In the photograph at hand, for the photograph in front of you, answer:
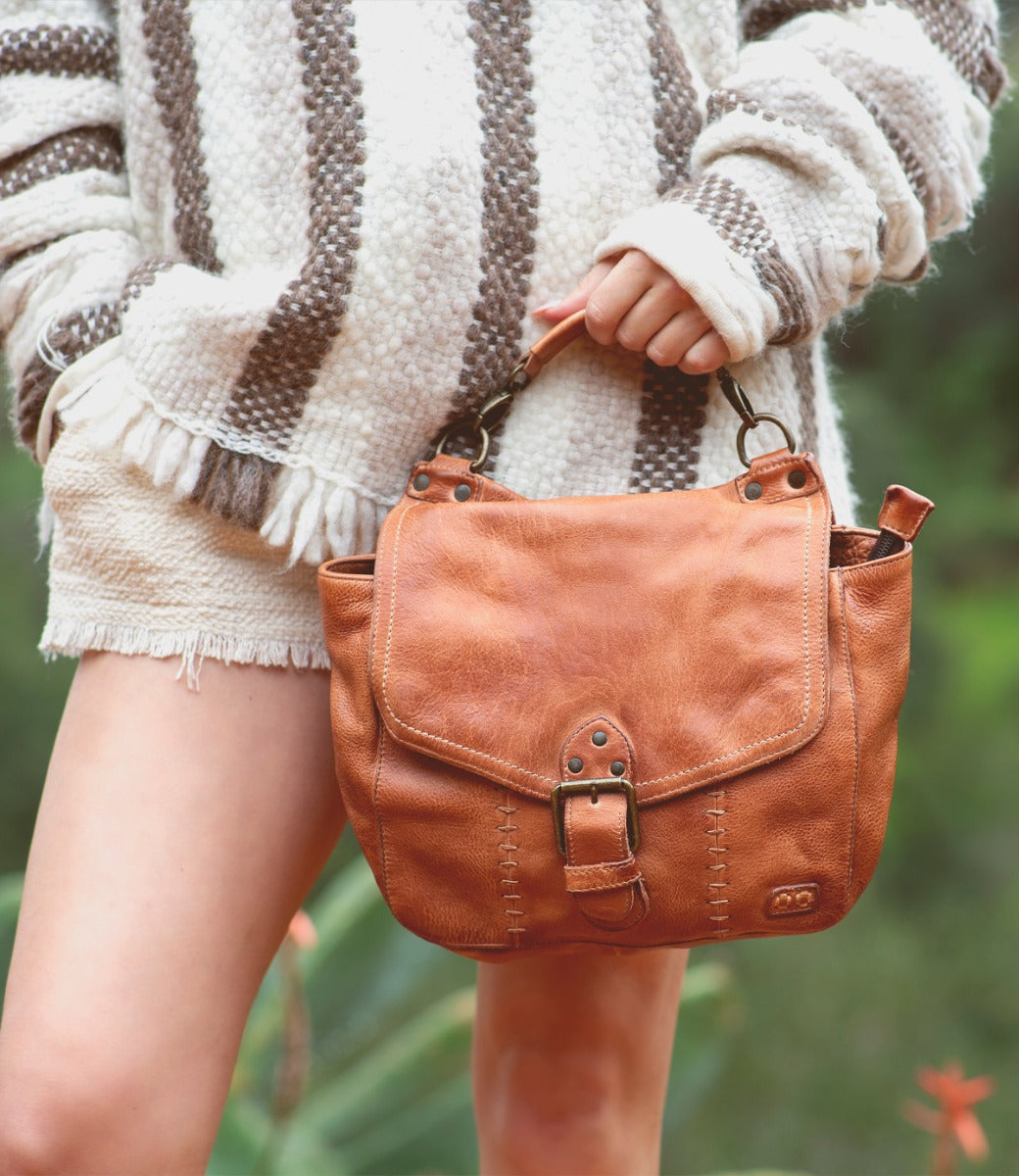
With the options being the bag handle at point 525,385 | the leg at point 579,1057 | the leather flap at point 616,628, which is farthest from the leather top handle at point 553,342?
the leg at point 579,1057

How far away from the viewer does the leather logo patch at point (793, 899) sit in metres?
0.89

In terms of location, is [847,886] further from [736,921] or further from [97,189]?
[97,189]

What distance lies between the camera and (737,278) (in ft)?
2.98

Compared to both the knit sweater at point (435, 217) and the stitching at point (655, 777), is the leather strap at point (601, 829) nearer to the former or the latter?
the stitching at point (655, 777)

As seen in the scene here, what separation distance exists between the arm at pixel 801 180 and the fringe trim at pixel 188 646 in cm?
33

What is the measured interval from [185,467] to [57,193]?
25 centimetres

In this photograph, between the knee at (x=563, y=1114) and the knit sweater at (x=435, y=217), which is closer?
the knit sweater at (x=435, y=217)

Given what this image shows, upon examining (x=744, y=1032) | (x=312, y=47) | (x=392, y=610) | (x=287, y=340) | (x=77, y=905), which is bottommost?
(x=744, y=1032)

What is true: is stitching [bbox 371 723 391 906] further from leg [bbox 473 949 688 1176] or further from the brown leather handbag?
leg [bbox 473 949 688 1176]

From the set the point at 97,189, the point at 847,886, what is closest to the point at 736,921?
the point at 847,886

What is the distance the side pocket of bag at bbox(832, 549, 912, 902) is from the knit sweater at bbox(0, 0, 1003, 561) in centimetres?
15

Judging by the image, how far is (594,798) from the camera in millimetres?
883

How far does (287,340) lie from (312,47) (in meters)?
0.21

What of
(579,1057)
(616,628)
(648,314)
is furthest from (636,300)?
(579,1057)
